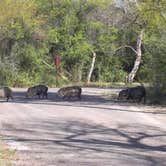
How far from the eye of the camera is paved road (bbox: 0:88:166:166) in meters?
11.8

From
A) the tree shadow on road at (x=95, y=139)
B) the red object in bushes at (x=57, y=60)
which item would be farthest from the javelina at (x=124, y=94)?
the red object in bushes at (x=57, y=60)

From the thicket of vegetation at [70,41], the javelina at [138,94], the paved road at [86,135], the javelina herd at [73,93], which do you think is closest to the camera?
the paved road at [86,135]

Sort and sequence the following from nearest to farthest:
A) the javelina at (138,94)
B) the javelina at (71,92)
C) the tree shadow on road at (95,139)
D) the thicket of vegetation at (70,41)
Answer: the tree shadow on road at (95,139), the javelina at (138,94), the javelina at (71,92), the thicket of vegetation at (70,41)

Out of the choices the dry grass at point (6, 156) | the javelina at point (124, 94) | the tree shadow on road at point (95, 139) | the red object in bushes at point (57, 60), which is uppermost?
the red object in bushes at point (57, 60)

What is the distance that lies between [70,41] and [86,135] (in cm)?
4076

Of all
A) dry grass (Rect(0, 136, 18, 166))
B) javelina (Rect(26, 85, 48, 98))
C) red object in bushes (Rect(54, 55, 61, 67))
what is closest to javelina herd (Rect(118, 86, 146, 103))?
javelina (Rect(26, 85, 48, 98))

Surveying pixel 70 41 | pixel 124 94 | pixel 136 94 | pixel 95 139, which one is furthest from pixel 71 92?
pixel 70 41

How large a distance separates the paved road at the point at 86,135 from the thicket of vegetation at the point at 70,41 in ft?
92.7

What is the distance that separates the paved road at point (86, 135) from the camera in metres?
11.8

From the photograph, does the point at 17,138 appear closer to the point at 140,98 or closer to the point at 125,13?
the point at 140,98

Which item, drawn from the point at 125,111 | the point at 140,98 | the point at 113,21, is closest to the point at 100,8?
the point at 113,21

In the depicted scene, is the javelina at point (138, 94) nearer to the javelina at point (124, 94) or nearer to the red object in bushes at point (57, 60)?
the javelina at point (124, 94)

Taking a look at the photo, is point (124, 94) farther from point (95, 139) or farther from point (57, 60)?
point (57, 60)

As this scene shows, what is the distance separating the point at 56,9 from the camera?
5609cm
